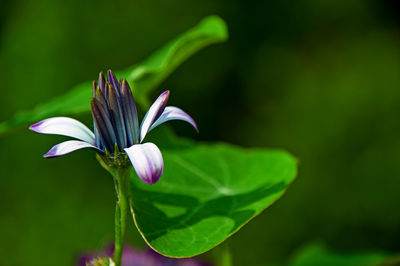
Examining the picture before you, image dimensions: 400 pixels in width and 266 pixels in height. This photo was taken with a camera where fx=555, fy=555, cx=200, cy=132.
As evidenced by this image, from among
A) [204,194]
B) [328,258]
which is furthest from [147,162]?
[328,258]

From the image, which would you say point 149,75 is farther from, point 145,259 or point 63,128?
point 63,128

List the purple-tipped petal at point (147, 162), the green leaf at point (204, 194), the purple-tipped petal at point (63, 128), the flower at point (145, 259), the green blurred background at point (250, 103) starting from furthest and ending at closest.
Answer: the green blurred background at point (250, 103) < the flower at point (145, 259) < the green leaf at point (204, 194) < the purple-tipped petal at point (63, 128) < the purple-tipped petal at point (147, 162)

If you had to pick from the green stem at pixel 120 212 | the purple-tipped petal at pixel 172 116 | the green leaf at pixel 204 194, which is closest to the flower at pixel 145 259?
the green leaf at pixel 204 194

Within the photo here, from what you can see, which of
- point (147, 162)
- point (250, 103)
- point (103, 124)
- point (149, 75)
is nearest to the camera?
point (147, 162)

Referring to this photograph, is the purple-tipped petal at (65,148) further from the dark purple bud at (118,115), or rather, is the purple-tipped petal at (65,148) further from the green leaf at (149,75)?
the green leaf at (149,75)

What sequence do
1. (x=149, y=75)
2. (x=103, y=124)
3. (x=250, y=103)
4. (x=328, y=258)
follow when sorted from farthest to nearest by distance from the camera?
1. (x=250, y=103)
2. (x=328, y=258)
3. (x=149, y=75)
4. (x=103, y=124)
